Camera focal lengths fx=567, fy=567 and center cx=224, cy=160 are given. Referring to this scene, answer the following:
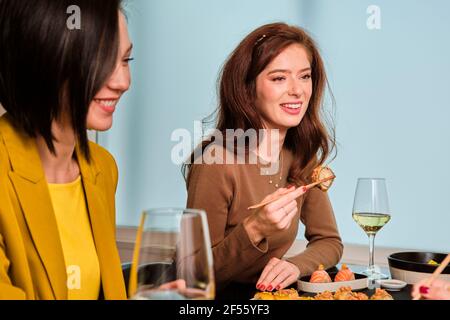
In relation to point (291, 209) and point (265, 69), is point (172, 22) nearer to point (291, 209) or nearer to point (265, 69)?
point (265, 69)

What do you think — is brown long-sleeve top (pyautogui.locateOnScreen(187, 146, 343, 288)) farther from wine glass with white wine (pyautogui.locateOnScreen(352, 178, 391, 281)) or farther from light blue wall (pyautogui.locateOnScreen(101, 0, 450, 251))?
light blue wall (pyautogui.locateOnScreen(101, 0, 450, 251))

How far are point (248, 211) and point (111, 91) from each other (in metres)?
0.79

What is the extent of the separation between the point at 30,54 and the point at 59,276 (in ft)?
1.41

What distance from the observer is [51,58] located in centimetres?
105

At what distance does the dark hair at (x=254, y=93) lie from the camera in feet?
6.34

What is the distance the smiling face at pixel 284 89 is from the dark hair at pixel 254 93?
0.03m

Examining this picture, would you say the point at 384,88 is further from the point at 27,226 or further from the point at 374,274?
the point at 27,226

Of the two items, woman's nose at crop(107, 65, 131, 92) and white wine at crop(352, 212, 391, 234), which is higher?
woman's nose at crop(107, 65, 131, 92)

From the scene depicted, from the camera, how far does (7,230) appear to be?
3.47ft

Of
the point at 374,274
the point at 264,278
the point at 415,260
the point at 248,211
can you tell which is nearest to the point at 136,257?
the point at 264,278

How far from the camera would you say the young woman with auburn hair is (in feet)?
5.92
